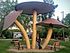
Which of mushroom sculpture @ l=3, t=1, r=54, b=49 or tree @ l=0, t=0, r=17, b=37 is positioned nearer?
mushroom sculpture @ l=3, t=1, r=54, b=49

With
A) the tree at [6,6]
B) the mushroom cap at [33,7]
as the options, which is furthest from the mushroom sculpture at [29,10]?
the tree at [6,6]

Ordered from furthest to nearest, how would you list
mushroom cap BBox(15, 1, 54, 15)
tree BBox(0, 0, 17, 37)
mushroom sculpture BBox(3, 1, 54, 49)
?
tree BBox(0, 0, 17, 37) < mushroom cap BBox(15, 1, 54, 15) < mushroom sculpture BBox(3, 1, 54, 49)

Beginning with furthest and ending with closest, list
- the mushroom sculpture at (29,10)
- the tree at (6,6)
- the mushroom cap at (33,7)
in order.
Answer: the tree at (6,6) < the mushroom cap at (33,7) < the mushroom sculpture at (29,10)

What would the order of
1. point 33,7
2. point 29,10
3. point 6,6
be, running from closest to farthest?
point 33,7
point 29,10
point 6,6

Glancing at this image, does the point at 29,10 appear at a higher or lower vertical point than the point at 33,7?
lower

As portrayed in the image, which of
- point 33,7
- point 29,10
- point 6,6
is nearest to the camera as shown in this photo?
point 33,7

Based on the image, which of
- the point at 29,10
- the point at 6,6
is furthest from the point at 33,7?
the point at 6,6

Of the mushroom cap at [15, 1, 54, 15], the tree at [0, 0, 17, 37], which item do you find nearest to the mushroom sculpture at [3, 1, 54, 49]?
the mushroom cap at [15, 1, 54, 15]

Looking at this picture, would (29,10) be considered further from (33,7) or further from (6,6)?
(6,6)

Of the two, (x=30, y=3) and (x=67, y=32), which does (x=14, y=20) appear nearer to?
(x=30, y=3)

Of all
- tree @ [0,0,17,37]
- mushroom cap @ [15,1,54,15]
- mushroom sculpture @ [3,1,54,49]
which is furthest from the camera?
tree @ [0,0,17,37]

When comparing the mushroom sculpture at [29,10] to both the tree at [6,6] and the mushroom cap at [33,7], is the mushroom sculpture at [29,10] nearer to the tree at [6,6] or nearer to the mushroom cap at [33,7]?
the mushroom cap at [33,7]

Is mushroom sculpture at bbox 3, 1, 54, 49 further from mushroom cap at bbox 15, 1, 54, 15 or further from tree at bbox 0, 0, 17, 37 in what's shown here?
tree at bbox 0, 0, 17, 37

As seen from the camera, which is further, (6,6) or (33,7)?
(6,6)
